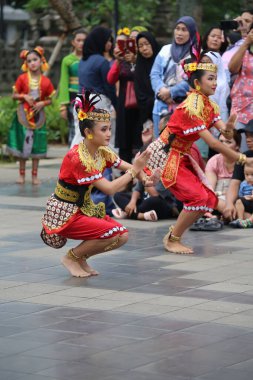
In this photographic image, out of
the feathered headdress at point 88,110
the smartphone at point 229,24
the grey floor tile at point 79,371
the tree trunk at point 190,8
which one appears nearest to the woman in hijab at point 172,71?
the smartphone at point 229,24

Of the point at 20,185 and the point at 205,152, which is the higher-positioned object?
the point at 205,152

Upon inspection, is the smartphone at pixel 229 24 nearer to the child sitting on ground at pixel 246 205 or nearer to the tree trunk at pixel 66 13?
the child sitting on ground at pixel 246 205

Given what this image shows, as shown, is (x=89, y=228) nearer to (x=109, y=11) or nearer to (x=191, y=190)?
(x=191, y=190)

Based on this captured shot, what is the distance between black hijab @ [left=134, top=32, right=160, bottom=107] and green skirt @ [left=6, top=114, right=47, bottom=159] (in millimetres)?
2293

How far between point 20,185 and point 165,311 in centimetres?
784

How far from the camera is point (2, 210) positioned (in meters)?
13.0

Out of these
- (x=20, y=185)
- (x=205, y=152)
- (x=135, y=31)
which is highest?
(x=135, y=31)

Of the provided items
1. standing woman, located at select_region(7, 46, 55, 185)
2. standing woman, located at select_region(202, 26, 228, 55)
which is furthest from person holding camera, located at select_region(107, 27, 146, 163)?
standing woman, located at select_region(7, 46, 55, 185)

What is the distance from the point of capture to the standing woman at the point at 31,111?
15.3 m

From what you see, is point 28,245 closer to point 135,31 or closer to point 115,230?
point 115,230

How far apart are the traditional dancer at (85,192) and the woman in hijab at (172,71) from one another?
3.92 meters

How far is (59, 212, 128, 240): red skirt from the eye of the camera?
29.1 ft

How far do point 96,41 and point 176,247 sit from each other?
515cm

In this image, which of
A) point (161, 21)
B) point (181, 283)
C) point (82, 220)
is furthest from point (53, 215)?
point (161, 21)
